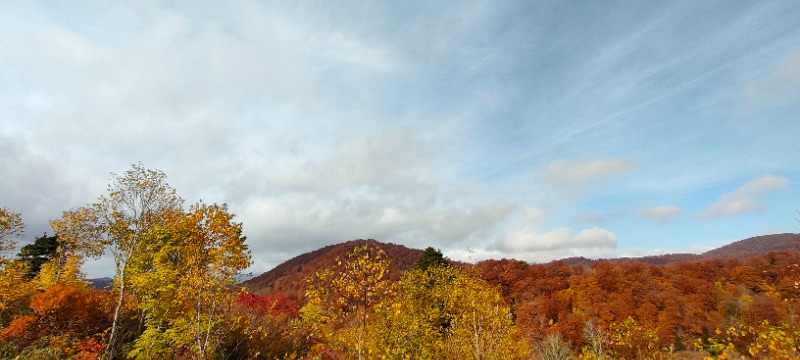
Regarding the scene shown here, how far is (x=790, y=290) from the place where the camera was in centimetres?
2109

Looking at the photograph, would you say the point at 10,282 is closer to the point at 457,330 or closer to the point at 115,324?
the point at 115,324

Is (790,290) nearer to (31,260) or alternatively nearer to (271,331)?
(271,331)

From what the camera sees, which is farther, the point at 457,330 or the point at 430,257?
the point at 430,257

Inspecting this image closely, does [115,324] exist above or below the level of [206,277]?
below

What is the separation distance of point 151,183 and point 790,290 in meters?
40.0

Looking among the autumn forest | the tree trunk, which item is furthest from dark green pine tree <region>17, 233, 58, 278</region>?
the tree trunk

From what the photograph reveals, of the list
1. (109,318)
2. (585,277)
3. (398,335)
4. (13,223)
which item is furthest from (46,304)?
(585,277)

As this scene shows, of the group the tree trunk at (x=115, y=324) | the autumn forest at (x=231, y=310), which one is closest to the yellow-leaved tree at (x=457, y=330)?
the autumn forest at (x=231, y=310)

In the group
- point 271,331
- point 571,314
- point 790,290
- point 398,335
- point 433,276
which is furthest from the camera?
point 571,314

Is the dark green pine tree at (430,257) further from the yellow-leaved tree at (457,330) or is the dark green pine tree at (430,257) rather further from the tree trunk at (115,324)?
the tree trunk at (115,324)

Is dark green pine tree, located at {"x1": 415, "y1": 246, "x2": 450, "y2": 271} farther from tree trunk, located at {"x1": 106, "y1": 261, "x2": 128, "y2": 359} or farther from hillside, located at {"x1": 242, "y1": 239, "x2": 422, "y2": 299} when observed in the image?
A: hillside, located at {"x1": 242, "y1": 239, "x2": 422, "y2": 299}

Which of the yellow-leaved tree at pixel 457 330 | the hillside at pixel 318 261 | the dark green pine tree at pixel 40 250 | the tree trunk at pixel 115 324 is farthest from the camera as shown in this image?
the hillside at pixel 318 261

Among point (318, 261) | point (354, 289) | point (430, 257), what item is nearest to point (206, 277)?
point (354, 289)

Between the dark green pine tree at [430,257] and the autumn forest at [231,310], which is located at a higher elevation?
the dark green pine tree at [430,257]
